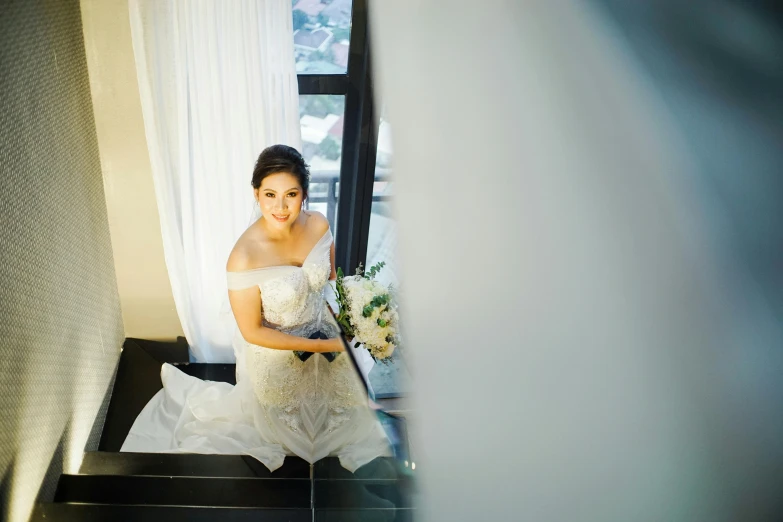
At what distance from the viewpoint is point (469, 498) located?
249 millimetres

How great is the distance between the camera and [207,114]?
3.52m

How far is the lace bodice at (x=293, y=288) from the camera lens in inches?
119

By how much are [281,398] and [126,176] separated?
149cm

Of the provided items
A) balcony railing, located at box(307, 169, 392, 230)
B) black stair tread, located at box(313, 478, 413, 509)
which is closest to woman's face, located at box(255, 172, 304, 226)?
balcony railing, located at box(307, 169, 392, 230)

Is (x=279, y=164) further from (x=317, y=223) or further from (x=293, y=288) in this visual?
(x=293, y=288)

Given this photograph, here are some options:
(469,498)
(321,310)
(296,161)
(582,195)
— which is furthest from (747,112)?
(321,310)

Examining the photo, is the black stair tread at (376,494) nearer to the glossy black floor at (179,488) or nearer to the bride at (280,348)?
the glossy black floor at (179,488)

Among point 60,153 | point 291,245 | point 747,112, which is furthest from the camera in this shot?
point 291,245

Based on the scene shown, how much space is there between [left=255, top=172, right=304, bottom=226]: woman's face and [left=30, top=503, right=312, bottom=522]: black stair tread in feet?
4.21

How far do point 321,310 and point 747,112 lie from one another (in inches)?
→ 123

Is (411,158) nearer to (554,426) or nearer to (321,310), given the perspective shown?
(554,426)

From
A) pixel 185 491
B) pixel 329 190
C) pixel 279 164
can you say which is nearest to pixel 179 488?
pixel 185 491

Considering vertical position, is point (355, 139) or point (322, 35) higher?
point (322, 35)

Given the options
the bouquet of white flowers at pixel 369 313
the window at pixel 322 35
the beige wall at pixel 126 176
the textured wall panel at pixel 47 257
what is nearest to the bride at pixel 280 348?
the bouquet of white flowers at pixel 369 313
